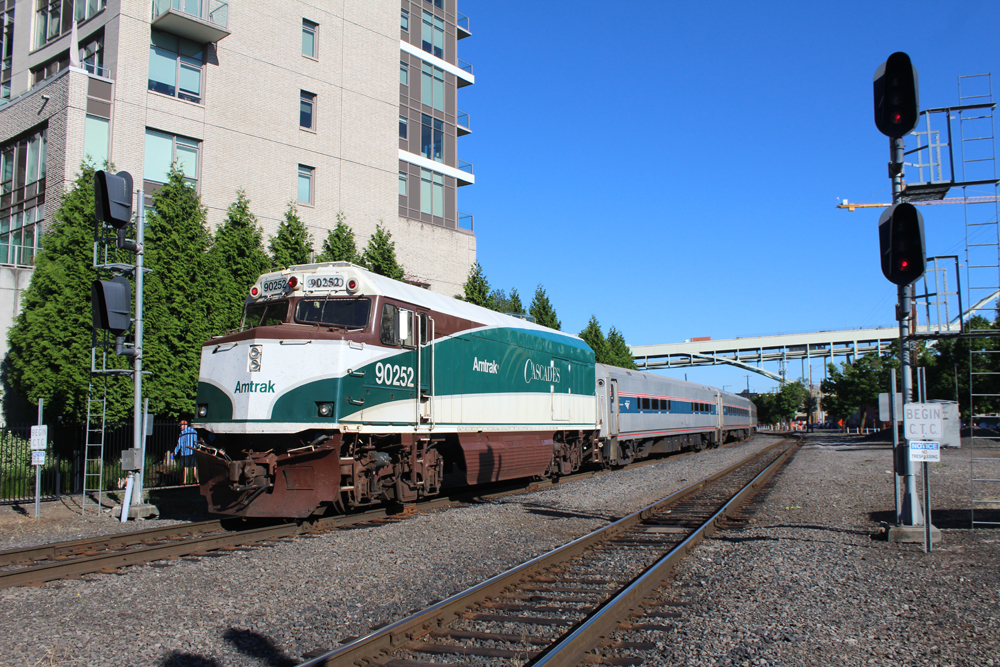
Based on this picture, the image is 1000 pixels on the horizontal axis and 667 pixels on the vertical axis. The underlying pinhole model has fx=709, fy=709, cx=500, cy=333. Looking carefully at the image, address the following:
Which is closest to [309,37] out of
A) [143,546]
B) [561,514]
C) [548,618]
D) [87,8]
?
[87,8]

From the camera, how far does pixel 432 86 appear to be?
118 ft

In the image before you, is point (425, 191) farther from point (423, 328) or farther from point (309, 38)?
point (423, 328)

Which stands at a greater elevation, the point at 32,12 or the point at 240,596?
the point at 32,12

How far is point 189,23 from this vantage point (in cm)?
2375

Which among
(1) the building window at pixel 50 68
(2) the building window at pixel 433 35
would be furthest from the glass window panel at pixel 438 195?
(1) the building window at pixel 50 68

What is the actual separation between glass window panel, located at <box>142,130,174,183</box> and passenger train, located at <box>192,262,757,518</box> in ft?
47.5

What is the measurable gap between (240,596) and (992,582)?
25.1 feet

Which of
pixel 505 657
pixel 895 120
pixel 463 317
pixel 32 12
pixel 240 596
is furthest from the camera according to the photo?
pixel 32 12

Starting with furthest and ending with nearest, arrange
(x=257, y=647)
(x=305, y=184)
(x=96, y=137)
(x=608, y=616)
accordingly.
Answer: (x=305, y=184) → (x=96, y=137) → (x=608, y=616) → (x=257, y=647)

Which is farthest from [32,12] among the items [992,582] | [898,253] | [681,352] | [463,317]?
[681,352]

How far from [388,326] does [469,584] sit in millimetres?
4734

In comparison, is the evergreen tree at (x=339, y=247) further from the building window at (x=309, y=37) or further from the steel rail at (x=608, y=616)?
the steel rail at (x=608, y=616)

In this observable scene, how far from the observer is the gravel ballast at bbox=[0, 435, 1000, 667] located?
213 inches

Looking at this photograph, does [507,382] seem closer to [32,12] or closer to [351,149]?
[351,149]
